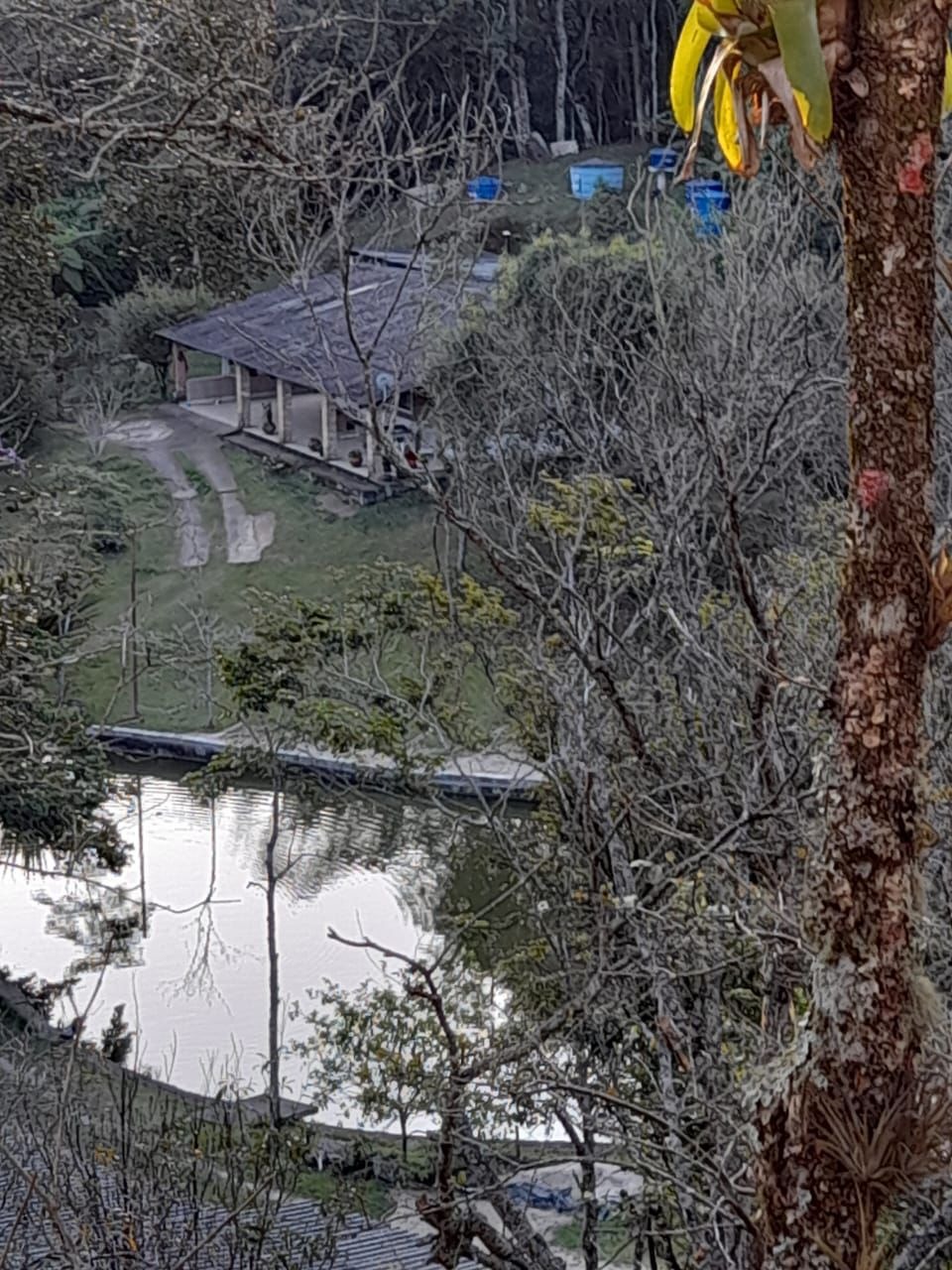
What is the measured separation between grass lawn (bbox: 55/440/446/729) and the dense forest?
0.29 m

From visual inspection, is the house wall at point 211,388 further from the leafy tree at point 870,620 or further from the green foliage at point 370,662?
the leafy tree at point 870,620

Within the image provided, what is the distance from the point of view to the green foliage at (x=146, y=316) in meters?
23.5

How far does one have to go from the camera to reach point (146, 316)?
929 inches

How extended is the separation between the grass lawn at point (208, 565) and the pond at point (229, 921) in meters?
2.86

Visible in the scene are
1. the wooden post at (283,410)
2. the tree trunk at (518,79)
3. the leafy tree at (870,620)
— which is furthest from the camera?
the tree trunk at (518,79)

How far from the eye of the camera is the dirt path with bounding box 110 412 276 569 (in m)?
20.7

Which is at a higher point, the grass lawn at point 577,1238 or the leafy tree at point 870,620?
the leafy tree at point 870,620

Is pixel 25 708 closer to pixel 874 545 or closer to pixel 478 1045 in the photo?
pixel 478 1045

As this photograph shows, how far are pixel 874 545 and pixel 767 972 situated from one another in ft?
7.16

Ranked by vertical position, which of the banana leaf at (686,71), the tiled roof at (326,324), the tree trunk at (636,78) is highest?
the banana leaf at (686,71)

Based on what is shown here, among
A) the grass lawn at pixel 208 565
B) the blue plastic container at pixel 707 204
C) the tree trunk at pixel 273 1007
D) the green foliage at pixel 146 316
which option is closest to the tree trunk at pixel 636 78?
the green foliage at pixel 146 316

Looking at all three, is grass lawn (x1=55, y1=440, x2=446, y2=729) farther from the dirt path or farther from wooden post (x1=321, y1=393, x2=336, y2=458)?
wooden post (x1=321, y1=393, x2=336, y2=458)

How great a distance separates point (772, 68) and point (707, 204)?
40.8ft

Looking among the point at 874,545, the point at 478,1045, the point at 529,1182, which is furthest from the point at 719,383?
the point at 874,545
